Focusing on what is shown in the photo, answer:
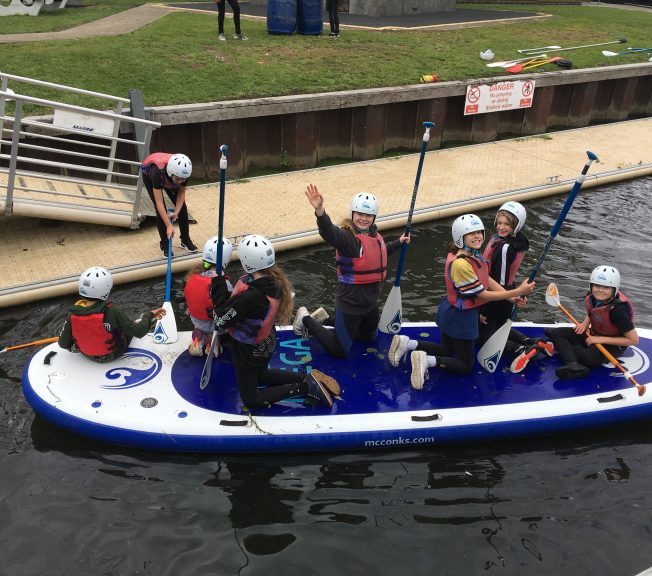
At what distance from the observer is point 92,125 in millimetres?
8523

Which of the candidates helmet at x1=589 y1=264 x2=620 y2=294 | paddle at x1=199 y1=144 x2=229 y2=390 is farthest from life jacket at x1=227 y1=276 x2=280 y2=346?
helmet at x1=589 y1=264 x2=620 y2=294

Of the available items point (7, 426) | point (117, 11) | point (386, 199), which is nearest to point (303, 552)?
point (7, 426)

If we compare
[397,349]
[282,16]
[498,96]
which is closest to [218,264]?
[397,349]

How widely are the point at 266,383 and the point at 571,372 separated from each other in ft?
9.64

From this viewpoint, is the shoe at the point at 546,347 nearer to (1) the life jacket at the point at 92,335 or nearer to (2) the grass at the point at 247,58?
(1) the life jacket at the point at 92,335

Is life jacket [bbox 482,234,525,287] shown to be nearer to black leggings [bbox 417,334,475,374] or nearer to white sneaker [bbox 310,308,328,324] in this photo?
black leggings [bbox 417,334,475,374]

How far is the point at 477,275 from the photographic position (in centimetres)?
535

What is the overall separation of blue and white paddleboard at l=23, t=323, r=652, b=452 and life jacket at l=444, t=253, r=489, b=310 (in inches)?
31.4

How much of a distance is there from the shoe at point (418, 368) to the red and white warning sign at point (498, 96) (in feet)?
29.4

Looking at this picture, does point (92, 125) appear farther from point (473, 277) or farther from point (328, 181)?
point (473, 277)

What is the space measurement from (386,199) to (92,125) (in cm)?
481

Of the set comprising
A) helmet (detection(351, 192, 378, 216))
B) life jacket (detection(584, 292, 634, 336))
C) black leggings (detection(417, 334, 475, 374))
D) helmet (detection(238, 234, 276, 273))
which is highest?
helmet (detection(351, 192, 378, 216))

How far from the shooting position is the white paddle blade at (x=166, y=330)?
6.04 meters

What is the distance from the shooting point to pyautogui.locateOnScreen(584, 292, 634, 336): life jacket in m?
5.76
